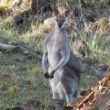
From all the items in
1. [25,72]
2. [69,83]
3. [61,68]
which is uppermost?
[61,68]

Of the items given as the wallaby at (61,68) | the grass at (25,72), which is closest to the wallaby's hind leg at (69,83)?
the wallaby at (61,68)

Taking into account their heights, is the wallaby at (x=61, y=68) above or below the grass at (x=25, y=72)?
A: above

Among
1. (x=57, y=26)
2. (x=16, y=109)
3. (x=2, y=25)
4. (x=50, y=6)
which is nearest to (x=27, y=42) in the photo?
(x=2, y=25)

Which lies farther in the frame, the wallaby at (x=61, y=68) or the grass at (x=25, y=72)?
the grass at (x=25, y=72)

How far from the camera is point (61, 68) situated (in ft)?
23.0

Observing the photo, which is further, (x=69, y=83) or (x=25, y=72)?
(x=25, y=72)

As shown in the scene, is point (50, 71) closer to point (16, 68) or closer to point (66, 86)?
point (66, 86)

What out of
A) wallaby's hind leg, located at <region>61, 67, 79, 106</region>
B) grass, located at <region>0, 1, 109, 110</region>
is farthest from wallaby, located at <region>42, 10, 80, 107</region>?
grass, located at <region>0, 1, 109, 110</region>

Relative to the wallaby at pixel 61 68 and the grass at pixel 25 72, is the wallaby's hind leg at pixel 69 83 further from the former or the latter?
the grass at pixel 25 72

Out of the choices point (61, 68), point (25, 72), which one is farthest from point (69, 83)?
point (25, 72)

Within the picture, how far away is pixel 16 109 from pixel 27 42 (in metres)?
5.31

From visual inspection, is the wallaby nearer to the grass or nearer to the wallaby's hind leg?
the wallaby's hind leg

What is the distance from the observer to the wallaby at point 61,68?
6.95 metres

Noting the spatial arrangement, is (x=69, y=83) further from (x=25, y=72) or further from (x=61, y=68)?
(x=25, y=72)
